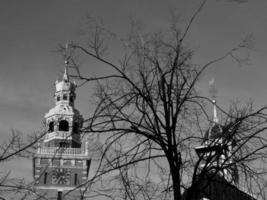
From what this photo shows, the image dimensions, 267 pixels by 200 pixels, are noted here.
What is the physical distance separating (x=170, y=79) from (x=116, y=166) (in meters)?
1.51

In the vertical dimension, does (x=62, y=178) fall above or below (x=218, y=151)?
above

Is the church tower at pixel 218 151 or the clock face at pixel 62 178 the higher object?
the clock face at pixel 62 178

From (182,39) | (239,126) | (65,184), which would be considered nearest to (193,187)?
(239,126)

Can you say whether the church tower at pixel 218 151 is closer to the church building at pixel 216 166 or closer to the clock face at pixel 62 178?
the church building at pixel 216 166

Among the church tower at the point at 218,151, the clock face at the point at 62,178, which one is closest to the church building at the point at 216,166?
the church tower at the point at 218,151

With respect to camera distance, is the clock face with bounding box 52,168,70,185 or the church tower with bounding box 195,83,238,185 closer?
the church tower with bounding box 195,83,238,185

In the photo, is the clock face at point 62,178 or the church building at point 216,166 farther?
the clock face at point 62,178

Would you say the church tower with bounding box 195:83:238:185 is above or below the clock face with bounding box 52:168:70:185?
below

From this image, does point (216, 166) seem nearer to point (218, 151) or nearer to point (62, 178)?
point (218, 151)

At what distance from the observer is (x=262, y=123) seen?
A: 752 centimetres

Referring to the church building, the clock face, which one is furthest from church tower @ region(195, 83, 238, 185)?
the clock face

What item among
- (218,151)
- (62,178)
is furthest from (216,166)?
(62,178)

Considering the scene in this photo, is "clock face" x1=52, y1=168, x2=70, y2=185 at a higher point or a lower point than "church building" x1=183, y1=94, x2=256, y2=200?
higher

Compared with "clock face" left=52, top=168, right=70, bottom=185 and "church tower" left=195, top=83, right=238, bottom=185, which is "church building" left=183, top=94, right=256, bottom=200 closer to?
"church tower" left=195, top=83, right=238, bottom=185
